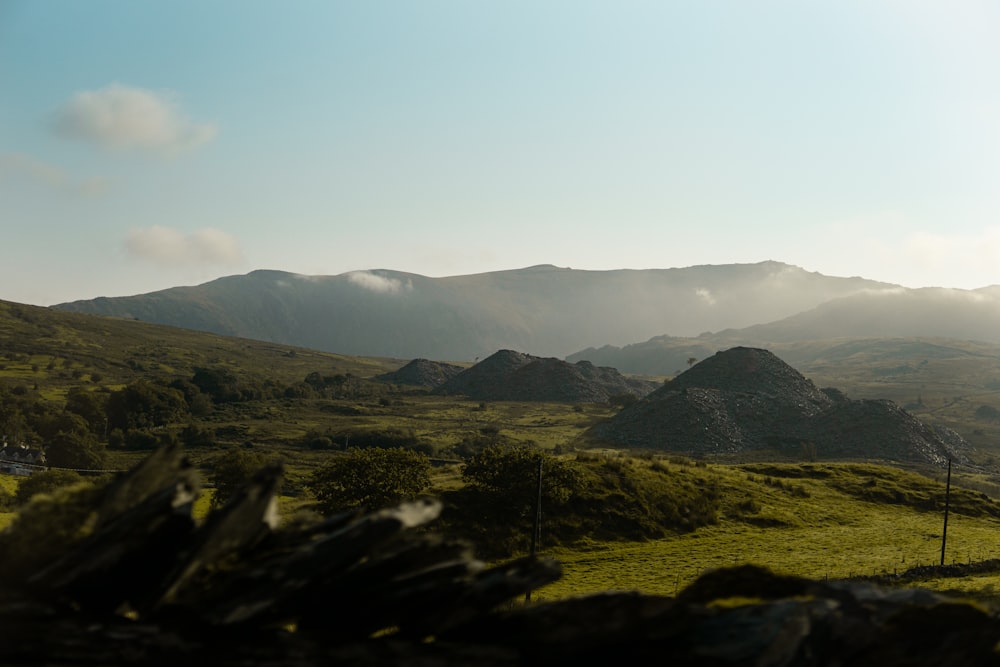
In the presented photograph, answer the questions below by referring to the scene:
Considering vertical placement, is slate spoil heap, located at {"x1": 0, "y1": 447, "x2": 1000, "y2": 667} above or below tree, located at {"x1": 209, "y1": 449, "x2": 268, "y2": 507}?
above

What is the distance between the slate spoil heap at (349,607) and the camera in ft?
33.0

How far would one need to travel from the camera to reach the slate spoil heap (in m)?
10.1

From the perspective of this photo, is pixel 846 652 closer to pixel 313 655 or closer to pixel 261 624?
pixel 313 655

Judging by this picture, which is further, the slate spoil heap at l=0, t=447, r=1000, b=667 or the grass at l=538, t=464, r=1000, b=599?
the grass at l=538, t=464, r=1000, b=599

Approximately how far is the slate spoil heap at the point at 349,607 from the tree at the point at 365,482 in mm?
56399

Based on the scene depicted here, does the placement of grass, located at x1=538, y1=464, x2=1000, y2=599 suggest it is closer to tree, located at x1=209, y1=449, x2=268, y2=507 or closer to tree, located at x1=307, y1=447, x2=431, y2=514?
tree, located at x1=307, y1=447, x2=431, y2=514

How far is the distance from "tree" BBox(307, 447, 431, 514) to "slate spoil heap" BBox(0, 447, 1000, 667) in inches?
2220

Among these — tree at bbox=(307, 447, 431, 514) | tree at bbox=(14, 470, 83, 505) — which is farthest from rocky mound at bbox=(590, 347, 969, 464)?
tree at bbox=(14, 470, 83, 505)

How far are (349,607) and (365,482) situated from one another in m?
58.7

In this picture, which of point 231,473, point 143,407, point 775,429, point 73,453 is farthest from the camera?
point 775,429

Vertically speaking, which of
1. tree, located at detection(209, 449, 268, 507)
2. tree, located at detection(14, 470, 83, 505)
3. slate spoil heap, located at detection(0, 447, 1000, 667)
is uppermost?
slate spoil heap, located at detection(0, 447, 1000, 667)

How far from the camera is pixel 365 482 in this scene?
67.8 metres

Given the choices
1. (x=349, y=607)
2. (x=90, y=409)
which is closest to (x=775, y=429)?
(x=90, y=409)

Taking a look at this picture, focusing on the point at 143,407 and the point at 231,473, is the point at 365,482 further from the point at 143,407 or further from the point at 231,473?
the point at 143,407
